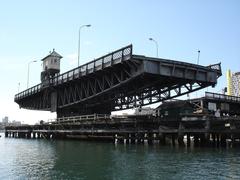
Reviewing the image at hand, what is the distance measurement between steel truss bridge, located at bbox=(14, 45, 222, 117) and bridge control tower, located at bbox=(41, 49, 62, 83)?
2984 mm

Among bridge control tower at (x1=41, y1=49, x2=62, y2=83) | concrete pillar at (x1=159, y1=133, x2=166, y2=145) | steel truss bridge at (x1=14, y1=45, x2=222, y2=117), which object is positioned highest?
bridge control tower at (x1=41, y1=49, x2=62, y2=83)

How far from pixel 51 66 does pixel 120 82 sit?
33969 mm

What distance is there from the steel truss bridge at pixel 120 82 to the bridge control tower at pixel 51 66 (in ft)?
9.79

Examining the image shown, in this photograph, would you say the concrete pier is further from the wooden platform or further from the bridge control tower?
the bridge control tower

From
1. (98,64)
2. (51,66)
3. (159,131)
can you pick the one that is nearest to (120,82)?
(98,64)

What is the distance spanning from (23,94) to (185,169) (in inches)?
3060

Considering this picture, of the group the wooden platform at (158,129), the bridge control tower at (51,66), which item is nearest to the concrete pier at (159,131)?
the wooden platform at (158,129)

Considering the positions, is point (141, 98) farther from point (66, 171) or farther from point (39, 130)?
point (66, 171)

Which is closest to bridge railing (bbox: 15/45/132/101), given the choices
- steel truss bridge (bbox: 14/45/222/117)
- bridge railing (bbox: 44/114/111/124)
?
steel truss bridge (bbox: 14/45/222/117)

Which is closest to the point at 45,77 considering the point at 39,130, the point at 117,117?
the point at 39,130

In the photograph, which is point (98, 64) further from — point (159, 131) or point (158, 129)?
point (159, 131)

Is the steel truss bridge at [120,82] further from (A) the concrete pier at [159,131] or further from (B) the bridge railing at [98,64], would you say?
(A) the concrete pier at [159,131]

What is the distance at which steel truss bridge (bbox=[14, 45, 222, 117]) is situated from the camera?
Result: 5309cm

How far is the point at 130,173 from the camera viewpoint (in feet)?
83.5
